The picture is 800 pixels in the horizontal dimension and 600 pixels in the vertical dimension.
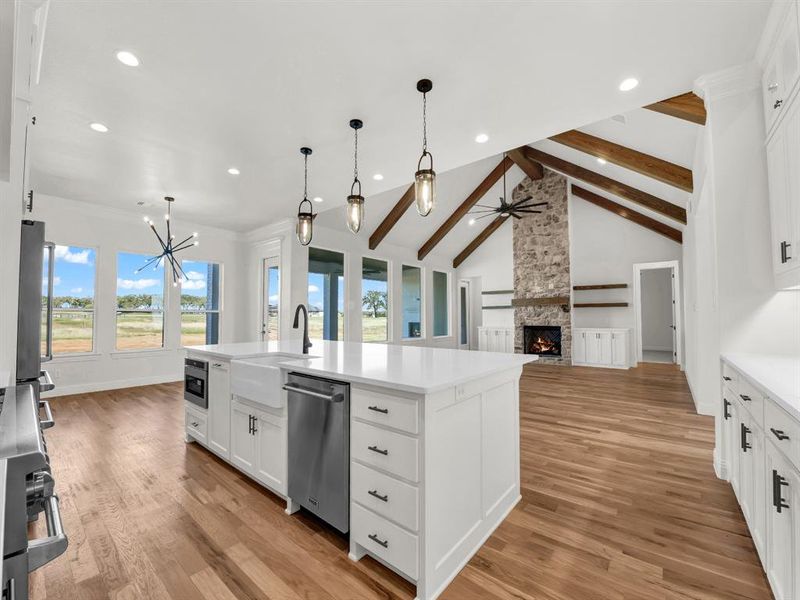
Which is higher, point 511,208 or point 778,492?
point 511,208

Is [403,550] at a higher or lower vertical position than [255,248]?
lower

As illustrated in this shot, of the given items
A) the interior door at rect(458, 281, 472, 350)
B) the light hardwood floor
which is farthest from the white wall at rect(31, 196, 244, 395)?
the interior door at rect(458, 281, 472, 350)

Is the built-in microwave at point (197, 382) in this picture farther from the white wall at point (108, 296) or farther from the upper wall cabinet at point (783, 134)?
the upper wall cabinet at point (783, 134)

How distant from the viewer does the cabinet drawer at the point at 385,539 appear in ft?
5.06

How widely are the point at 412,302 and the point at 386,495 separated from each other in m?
7.84

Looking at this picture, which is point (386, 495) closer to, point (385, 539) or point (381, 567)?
point (385, 539)

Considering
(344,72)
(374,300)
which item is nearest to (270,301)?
(374,300)

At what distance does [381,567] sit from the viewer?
1727 millimetres

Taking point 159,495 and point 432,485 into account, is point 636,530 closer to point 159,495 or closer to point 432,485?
point 432,485

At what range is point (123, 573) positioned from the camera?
67.0 inches

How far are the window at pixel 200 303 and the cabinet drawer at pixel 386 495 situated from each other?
6.00 m

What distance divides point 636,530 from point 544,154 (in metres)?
6.98

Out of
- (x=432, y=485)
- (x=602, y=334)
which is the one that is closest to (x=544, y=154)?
(x=602, y=334)

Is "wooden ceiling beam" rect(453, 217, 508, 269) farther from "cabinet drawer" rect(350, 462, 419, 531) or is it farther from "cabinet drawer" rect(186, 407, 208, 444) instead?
"cabinet drawer" rect(350, 462, 419, 531)
